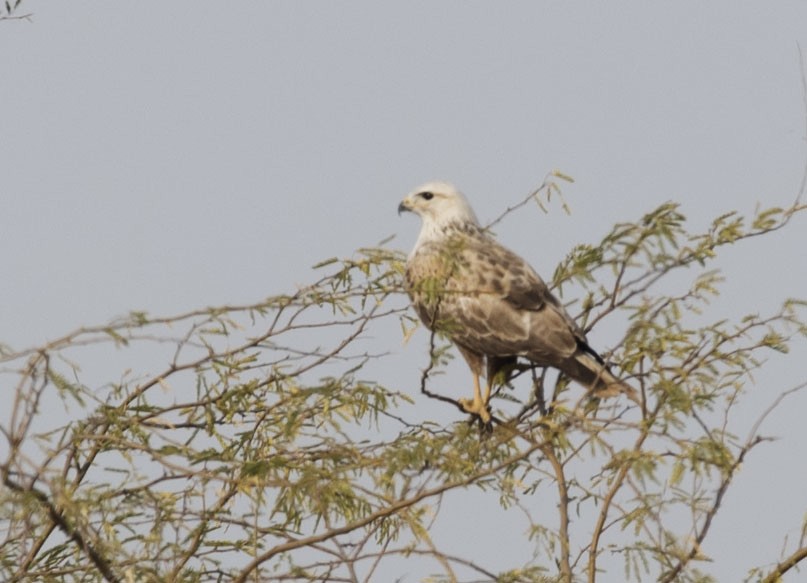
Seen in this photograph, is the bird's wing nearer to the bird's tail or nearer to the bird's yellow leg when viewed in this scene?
the bird's tail

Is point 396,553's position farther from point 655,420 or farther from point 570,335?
point 570,335

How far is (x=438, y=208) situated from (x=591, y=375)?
260cm

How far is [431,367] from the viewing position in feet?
23.2

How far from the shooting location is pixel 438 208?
10.9m

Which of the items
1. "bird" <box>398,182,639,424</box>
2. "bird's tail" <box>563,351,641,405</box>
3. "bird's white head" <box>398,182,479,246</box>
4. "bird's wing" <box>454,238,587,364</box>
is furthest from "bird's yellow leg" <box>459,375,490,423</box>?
"bird's white head" <box>398,182,479,246</box>

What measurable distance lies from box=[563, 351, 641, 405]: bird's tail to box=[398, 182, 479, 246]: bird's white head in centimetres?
218

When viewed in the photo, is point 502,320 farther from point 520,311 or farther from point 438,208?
point 438,208

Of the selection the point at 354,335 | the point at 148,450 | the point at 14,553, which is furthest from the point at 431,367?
the point at 14,553

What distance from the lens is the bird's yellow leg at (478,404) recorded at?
905 cm

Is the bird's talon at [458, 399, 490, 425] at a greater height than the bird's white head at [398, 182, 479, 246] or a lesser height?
lesser

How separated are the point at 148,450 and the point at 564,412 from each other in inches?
91.8

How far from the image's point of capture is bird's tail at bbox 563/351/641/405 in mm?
8234

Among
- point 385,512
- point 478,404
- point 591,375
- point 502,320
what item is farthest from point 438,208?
point 385,512

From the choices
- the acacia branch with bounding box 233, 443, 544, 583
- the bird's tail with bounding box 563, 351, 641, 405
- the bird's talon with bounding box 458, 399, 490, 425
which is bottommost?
the acacia branch with bounding box 233, 443, 544, 583
